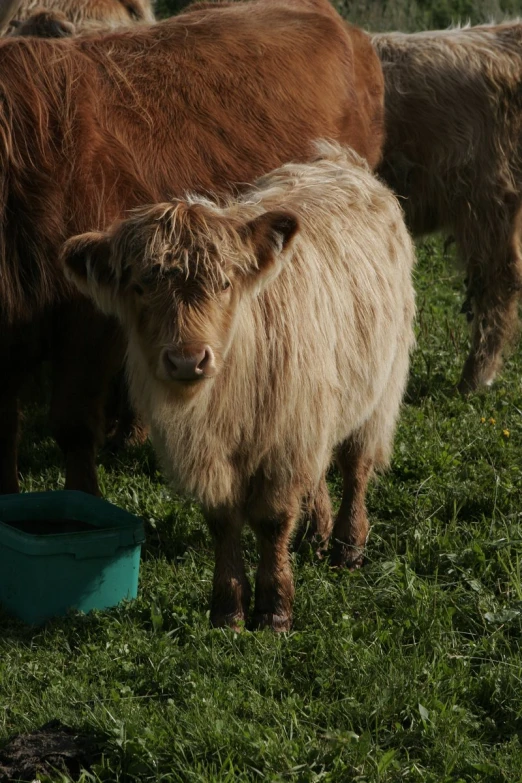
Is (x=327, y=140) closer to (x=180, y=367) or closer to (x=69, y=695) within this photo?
(x=180, y=367)

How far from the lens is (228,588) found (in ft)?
14.8

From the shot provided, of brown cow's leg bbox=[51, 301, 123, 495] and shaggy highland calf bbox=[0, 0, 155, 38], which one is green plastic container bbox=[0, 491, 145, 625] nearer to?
brown cow's leg bbox=[51, 301, 123, 495]

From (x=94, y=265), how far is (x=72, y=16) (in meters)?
5.46

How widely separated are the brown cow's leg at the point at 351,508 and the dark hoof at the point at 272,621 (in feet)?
2.40

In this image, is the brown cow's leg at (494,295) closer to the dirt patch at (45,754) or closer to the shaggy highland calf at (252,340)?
the shaggy highland calf at (252,340)

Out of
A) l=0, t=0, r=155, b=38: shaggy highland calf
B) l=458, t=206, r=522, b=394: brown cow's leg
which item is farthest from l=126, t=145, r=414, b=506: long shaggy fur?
l=0, t=0, r=155, b=38: shaggy highland calf

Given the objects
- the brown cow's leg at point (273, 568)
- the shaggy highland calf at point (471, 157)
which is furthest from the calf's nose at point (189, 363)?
the shaggy highland calf at point (471, 157)

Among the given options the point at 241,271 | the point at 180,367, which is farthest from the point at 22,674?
the point at 241,271

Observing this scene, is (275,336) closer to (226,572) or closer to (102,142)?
(226,572)

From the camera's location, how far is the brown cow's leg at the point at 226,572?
4500mm

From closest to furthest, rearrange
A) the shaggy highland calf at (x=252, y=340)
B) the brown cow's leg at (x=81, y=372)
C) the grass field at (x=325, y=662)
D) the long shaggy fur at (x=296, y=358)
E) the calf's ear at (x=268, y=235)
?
the grass field at (x=325, y=662)
the shaggy highland calf at (x=252, y=340)
the calf's ear at (x=268, y=235)
the long shaggy fur at (x=296, y=358)
the brown cow's leg at (x=81, y=372)

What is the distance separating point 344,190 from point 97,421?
5.30ft

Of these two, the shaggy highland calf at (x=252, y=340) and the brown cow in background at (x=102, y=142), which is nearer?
the shaggy highland calf at (x=252, y=340)

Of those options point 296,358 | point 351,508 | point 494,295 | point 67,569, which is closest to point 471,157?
point 494,295
